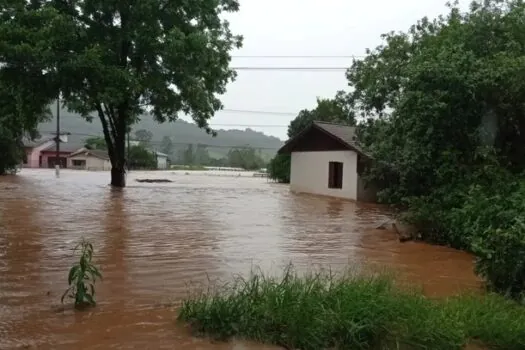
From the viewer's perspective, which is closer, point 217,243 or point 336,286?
point 336,286

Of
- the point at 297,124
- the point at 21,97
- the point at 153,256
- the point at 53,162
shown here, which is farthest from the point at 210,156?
the point at 153,256

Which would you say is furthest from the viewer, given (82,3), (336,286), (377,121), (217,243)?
(82,3)

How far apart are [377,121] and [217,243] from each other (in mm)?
8980

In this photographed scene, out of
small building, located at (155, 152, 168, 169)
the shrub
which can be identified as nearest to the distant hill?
small building, located at (155, 152, 168, 169)

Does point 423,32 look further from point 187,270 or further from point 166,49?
point 187,270

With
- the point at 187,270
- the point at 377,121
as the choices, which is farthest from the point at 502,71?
the point at 187,270

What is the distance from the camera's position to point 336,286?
19.3ft

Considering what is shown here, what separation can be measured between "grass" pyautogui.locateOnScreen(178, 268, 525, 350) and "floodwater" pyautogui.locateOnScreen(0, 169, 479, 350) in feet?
0.89

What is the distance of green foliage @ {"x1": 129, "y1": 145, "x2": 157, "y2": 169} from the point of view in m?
71.8

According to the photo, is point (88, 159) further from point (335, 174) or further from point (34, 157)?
point (335, 174)

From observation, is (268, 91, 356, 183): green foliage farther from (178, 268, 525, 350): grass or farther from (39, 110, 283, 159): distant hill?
(39, 110, 283, 159): distant hill

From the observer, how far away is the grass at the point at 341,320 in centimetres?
500

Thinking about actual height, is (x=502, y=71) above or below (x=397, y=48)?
below

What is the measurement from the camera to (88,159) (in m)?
75.2
